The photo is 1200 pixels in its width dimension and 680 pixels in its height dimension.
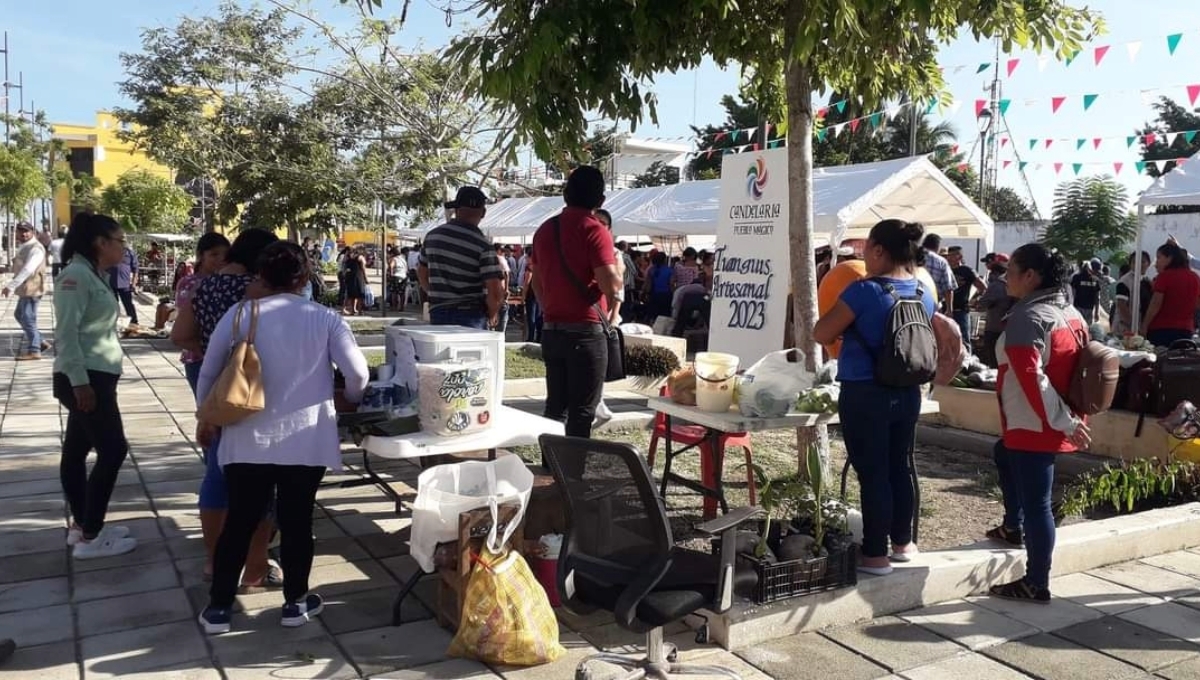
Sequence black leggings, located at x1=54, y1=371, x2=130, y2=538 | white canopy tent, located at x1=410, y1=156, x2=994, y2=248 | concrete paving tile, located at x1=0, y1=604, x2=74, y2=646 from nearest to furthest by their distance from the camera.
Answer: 1. concrete paving tile, located at x1=0, y1=604, x2=74, y2=646
2. black leggings, located at x1=54, y1=371, x2=130, y2=538
3. white canopy tent, located at x1=410, y1=156, x2=994, y2=248

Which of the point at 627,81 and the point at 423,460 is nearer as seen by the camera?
the point at 627,81

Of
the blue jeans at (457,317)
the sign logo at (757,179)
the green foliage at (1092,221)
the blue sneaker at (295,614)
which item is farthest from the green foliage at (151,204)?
the blue sneaker at (295,614)

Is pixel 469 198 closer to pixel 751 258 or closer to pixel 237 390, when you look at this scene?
pixel 237 390

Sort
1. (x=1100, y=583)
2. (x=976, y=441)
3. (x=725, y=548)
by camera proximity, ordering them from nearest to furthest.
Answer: (x=725, y=548), (x=1100, y=583), (x=976, y=441)

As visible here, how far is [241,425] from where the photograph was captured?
11.7ft

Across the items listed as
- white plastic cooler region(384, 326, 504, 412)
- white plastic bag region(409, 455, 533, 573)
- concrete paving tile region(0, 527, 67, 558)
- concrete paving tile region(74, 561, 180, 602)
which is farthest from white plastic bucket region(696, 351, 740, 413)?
concrete paving tile region(0, 527, 67, 558)

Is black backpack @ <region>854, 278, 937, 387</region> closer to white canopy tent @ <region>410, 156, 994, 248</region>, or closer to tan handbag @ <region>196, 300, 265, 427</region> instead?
tan handbag @ <region>196, 300, 265, 427</region>

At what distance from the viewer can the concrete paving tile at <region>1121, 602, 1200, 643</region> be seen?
3.90m

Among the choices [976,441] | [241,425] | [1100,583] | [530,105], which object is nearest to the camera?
[241,425]

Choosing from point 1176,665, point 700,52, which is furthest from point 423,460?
point 1176,665

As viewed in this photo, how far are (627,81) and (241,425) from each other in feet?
9.47

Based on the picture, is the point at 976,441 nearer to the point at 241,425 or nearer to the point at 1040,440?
the point at 1040,440

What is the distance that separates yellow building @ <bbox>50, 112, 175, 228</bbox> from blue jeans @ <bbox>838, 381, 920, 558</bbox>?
65.4 metres

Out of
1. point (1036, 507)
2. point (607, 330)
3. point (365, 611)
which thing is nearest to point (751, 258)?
point (607, 330)
